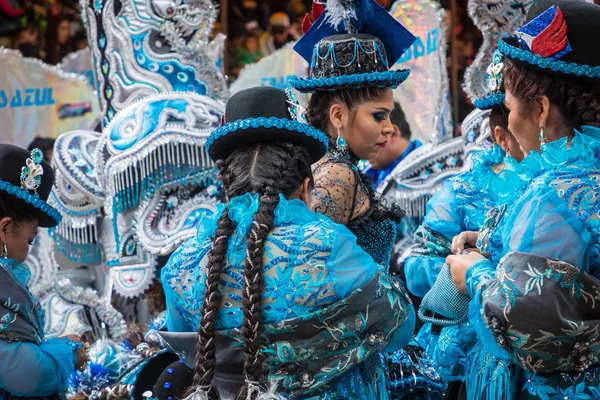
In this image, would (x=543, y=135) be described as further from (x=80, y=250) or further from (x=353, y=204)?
(x=80, y=250)

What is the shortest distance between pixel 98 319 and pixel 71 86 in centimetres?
203

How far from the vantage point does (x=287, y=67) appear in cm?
590

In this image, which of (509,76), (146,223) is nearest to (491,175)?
(509,76)

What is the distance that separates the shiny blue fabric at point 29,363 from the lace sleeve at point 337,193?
0.99 meters

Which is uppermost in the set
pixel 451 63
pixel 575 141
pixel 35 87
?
pixel 575 141

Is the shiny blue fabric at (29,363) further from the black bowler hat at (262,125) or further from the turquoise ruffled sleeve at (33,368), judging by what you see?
the black bowler hat at (262,125)

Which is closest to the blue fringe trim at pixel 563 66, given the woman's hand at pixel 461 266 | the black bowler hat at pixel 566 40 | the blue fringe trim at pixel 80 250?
the black bowler hat at pixel 566 40

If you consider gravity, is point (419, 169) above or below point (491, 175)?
below

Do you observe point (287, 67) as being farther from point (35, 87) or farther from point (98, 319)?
point (98, 319)

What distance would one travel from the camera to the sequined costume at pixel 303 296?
85.9 inches

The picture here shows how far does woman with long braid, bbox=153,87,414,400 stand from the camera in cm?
218

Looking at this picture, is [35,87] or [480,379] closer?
[480,379]

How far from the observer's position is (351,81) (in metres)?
2.91

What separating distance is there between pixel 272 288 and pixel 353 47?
1.10 meters
